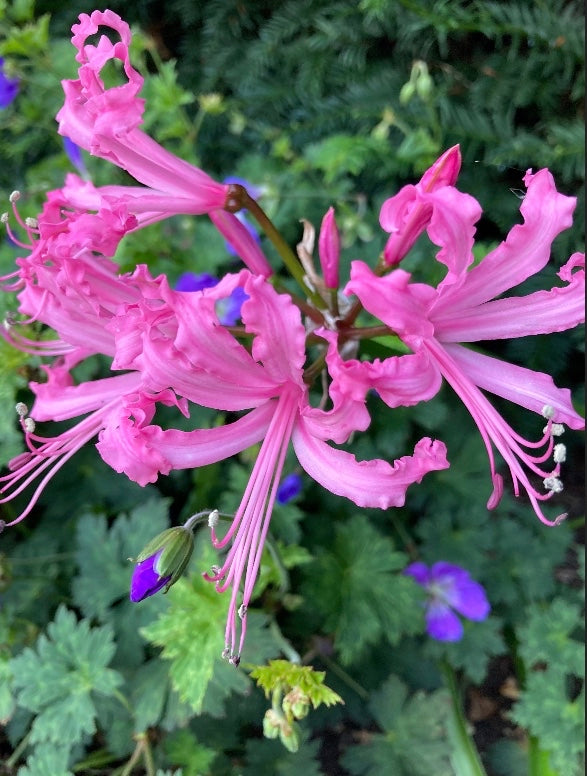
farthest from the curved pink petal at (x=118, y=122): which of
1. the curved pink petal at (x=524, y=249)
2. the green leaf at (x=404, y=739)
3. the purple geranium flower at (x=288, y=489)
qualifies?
the green leaf at (x=404, y=739)

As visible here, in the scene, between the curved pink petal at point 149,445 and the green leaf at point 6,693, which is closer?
the curved pink petal at point 149,445

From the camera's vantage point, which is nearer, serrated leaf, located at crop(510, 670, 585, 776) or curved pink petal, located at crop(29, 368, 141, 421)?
curved pink petal, located at crop(29, 368, 141, 421)

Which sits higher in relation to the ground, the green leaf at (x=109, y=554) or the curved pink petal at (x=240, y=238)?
the curved pink petal at (x=240, y=238)

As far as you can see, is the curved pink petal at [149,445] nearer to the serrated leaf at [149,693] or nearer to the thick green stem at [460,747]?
the serrated leaf at [149,693]

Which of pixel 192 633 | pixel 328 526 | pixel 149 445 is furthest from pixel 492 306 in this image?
pixel 328 526

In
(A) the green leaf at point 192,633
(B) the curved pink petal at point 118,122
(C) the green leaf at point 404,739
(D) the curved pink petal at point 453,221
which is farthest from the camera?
(C) the green leaf at point 404,739

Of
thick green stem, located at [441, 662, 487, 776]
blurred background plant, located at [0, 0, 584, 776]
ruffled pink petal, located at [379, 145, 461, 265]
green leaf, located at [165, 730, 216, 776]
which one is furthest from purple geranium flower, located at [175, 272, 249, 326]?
thick green stem, located at [441, 662, 487, 776]

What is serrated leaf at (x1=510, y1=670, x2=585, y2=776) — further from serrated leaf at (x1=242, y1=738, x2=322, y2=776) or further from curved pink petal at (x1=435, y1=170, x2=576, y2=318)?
curved pink petal at (x1=435, y1=170, x2=576, y2=318)
